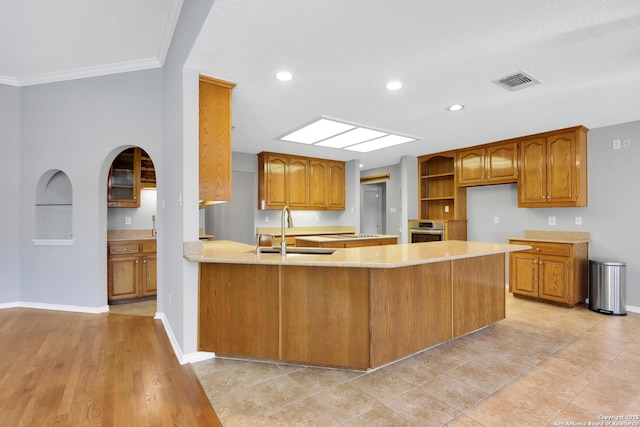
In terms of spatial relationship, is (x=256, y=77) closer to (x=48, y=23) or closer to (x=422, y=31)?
(x=422, y=31)

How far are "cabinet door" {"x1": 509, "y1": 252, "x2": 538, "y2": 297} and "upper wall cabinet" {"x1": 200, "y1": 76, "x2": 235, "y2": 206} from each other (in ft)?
13.3

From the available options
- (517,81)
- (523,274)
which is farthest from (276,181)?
(523,274)

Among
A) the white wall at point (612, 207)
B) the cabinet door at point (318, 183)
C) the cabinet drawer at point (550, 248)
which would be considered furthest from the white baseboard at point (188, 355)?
the white wall at point (612, 207)

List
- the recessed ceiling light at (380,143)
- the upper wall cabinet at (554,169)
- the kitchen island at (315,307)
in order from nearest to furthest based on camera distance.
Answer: the kitchen island at (315,307)
the upper wall cabinet at (554,169)
the recessed ceiling light at (380,143)

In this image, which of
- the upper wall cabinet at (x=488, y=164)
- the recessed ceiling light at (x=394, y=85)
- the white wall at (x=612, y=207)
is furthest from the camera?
the upper wall cabinet at (x=488, y=164)

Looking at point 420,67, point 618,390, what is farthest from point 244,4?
point 618,390

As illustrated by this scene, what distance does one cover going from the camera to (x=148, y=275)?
167 inches

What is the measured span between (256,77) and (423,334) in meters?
2.54

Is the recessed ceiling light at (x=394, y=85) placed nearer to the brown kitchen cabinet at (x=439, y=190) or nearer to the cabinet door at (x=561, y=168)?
the cabinet door at (x=561, y=168)

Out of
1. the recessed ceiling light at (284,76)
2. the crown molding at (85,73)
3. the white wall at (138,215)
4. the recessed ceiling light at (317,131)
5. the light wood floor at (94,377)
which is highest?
the crown molding at (85,73)

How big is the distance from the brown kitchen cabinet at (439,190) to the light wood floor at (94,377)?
4785mm

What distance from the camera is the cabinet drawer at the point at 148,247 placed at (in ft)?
13.7

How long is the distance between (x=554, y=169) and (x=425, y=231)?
2.06 meters

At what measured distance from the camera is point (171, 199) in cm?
292
